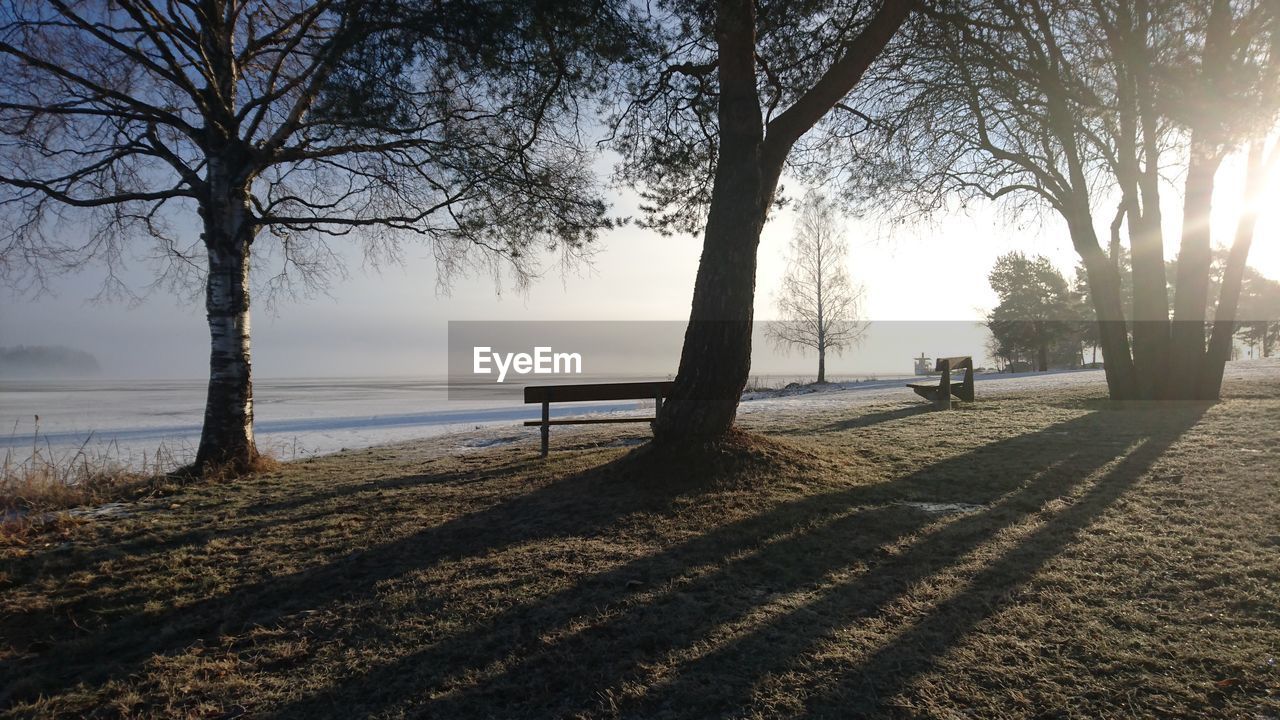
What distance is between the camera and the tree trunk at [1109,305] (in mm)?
10820

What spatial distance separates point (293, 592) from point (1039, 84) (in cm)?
1074

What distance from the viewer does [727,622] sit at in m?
2.88

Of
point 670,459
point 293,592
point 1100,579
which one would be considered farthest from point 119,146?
point 1100,579

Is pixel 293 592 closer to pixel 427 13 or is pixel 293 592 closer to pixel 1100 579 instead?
pixel 1100 579

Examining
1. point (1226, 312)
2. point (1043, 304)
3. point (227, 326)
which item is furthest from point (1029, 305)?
point (227, 326)

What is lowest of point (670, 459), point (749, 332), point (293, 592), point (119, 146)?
point (293, 592)

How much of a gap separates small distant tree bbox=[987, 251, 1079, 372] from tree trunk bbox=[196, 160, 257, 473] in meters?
40.7

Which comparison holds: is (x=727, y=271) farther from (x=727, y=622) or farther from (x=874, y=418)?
(x=874, y=418)

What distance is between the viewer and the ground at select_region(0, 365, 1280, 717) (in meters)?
2.35

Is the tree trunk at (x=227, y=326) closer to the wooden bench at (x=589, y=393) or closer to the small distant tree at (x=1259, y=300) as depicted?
the wooden bench at (x=589, y=393)

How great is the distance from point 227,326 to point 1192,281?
14981 mm

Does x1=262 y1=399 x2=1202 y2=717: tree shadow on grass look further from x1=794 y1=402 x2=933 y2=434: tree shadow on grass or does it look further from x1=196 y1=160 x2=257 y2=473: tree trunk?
x1=196 y1=160 x2=257 y2=473: tree trunk

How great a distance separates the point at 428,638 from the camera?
9.32 ft

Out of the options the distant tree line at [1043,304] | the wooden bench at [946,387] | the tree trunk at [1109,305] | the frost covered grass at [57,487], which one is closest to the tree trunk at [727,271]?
the frost covered grass at [57,487]
